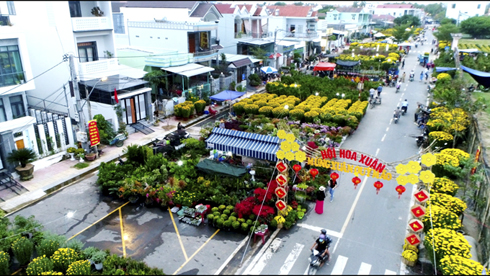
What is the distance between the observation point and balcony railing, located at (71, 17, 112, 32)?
78.0 ft

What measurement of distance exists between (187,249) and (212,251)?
1021 mm

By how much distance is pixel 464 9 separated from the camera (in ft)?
380

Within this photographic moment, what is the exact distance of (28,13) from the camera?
23562mm

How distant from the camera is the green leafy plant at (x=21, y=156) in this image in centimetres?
1825

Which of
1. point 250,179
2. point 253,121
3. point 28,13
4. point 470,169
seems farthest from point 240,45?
point 470,169

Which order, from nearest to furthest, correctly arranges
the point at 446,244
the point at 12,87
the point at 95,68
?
1. the point at 446,244
2. the point at 12,87
3. the point at 95,68

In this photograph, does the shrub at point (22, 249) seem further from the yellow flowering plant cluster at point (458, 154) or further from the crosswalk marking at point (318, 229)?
the yellow flowering plant cluster at point (458, 154)

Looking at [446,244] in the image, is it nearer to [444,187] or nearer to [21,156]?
[444,187]

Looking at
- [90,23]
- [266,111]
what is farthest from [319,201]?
[90,23]

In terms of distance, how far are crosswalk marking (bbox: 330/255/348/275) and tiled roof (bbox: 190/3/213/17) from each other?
108 ft

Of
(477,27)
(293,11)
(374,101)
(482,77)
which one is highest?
(293,11)

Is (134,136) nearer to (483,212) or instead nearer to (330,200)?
(330,200)

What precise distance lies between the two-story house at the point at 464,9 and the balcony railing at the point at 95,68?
4448 inches

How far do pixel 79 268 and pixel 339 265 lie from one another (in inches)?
362
